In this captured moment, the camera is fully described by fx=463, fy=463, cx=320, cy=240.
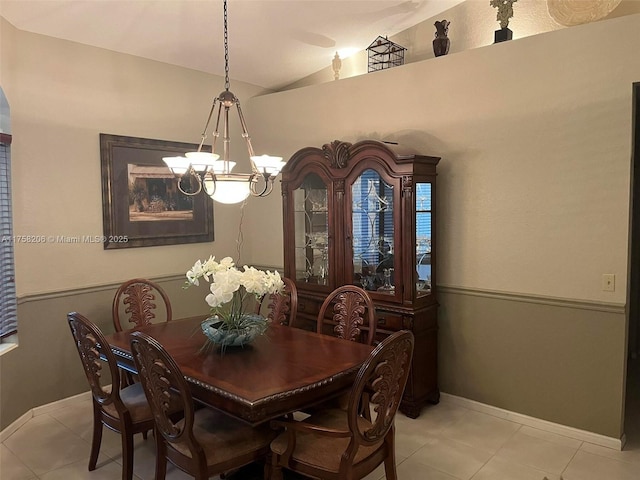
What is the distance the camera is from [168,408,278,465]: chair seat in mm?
2068

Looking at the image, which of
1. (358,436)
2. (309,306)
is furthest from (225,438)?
(309,306)

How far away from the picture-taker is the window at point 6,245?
10.4 feet

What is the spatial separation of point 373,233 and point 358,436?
186 cm

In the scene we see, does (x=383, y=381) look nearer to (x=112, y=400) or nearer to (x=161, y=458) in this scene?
(x=161, y=458)

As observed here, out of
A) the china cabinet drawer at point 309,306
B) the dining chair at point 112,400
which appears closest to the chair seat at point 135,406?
the dining chair at point 112,400

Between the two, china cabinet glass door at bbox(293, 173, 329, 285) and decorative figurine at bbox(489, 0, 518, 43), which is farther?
china cabinet glass door at bbox(293, 173, 329, 285)

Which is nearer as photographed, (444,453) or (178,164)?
(178,164)

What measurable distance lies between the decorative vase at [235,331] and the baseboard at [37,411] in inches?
67.7

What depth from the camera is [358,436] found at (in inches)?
74.9

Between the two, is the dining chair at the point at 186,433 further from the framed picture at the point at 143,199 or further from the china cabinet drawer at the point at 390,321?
the framed picture at the point at 143,199

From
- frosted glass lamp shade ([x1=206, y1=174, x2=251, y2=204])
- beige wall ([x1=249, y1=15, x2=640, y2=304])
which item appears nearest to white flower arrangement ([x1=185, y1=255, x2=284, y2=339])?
frosted glass lamp shade ([x1=206, y1=174, x2=251, y2=204])

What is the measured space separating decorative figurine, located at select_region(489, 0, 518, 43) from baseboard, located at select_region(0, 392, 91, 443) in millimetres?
4116

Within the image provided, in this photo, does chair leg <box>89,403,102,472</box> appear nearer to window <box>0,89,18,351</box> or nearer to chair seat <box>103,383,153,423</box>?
chair seat <box>103,383,153,423</box>

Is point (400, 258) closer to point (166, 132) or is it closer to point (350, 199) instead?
point (350, 199)
